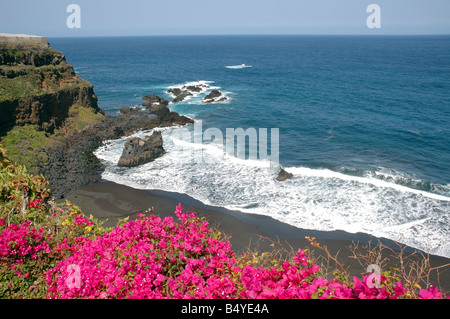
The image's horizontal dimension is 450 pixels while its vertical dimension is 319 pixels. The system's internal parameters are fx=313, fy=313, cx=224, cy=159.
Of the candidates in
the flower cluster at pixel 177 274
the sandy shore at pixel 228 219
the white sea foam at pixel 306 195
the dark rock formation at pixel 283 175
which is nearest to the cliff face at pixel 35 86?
the white sea foam at pixel 306 195

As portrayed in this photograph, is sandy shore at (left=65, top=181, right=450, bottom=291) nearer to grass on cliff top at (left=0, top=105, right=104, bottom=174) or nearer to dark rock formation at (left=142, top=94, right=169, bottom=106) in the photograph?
grass on cliff top at (left=0, top=105, right=104, bottom=174)

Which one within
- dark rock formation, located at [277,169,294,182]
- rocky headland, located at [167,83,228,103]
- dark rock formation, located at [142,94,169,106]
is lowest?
dark rock formation, located at [277,169,294,182]

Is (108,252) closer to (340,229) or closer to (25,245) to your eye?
(25,245)

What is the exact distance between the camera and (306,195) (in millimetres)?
19438

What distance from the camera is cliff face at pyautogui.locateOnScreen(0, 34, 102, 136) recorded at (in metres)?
25.1

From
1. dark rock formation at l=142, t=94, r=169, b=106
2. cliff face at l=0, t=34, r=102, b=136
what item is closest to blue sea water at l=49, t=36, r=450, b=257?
dark rock formation at l=142, t=94, r=169, b=106

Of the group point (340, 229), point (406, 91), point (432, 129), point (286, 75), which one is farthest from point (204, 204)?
point (286, 75)

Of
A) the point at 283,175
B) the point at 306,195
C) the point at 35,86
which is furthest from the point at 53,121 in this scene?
the point at 306,195

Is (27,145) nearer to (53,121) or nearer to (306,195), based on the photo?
(53,121)

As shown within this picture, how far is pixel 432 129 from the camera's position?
1249 inches

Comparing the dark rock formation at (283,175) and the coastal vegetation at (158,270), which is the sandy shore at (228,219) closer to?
the dark rock formation at (283,175)

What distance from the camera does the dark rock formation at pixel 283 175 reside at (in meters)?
21.6

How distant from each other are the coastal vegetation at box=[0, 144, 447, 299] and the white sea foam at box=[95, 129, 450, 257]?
11.2 metres
